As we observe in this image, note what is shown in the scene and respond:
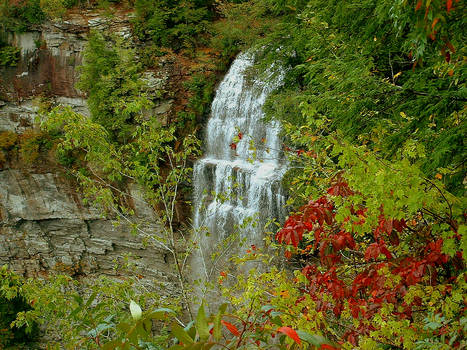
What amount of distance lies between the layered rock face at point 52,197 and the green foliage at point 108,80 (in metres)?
0.67

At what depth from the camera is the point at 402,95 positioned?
3607 mm

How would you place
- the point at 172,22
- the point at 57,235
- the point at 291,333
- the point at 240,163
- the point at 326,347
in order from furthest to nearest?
1. the point at 57,235
2. the point at 172,22
3. the point at 240,163
4. the point at 326,347
5. the point at 291,333

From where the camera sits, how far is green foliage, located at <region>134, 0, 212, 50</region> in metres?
11.6

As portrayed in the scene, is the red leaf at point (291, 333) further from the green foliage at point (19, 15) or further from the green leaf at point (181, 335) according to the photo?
the green foliage at point (19, 15)

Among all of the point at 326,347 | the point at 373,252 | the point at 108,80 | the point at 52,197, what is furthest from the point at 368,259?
the point at 52,197

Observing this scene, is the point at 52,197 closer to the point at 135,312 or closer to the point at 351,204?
the point at 351,204

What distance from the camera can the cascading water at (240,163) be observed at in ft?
27.8

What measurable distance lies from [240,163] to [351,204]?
7.44 m

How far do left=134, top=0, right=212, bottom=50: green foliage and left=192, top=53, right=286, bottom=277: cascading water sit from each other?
79.6 inches

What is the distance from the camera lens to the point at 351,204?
6.96 ft

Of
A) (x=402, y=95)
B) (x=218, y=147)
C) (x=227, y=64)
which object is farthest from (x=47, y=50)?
(x=402, y=95)

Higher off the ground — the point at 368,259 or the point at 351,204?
the point at 351,204

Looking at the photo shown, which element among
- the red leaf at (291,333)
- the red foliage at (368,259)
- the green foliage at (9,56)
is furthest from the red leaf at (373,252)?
the green foliage at (9,56)

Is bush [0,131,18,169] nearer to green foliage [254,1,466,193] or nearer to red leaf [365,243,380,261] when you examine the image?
green foliage [254,1,466,193]
